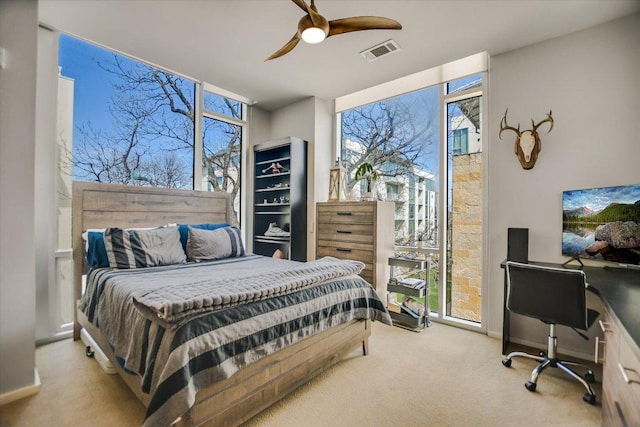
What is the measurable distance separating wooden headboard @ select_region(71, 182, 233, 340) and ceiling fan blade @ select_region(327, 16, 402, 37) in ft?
7.97

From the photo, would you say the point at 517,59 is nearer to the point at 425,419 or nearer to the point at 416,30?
the point at 416,30

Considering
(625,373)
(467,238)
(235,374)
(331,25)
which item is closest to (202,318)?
(235,374)

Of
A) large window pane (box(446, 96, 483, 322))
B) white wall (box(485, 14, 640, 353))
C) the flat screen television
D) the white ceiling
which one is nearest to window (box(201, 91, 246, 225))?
the white ceiling

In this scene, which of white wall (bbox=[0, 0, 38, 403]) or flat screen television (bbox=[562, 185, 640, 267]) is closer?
white wall (bbox=[0, 0, 38, 403])

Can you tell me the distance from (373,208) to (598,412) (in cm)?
235

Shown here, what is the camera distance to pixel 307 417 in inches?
68.3

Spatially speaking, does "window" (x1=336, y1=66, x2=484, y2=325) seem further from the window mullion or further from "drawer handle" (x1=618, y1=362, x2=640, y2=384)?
the window mullion

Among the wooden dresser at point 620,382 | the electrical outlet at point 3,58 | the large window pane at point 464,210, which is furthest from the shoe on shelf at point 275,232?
the wooden dresser at point 620,382

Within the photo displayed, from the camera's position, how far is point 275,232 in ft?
13.8

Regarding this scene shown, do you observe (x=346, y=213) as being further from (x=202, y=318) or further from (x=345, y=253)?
(x=202, y=318)

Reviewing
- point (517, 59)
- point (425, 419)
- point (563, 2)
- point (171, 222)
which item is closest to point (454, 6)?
point (563, 2)

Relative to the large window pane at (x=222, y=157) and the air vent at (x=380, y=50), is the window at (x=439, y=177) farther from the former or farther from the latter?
the large window pane at (x=222, y=157)

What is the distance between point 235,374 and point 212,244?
1692 millimetres

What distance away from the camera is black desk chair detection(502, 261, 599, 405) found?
6.28 feet
